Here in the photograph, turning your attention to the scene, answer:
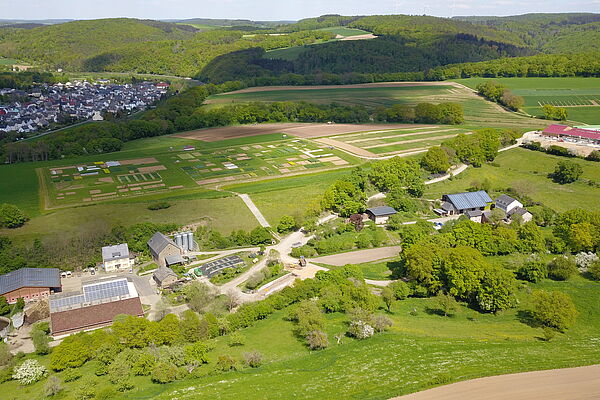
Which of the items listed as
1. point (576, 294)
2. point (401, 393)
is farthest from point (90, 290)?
point (576, 294)

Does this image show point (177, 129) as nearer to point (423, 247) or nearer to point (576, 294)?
point (423, 247)

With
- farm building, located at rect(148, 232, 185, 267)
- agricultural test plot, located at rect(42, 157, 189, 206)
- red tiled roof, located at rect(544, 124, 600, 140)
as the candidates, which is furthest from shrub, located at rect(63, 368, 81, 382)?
red tiled roof, located at rect(544, 124, 600, 140)

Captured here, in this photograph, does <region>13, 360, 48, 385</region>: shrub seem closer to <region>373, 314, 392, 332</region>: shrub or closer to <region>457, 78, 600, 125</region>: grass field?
<region>373, 314, 392, 332</region>: shrub

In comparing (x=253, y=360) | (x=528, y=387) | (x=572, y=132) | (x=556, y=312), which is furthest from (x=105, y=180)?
(x=572, y=132)

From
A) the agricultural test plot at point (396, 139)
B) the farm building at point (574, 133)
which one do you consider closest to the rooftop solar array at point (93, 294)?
the agricultural test plot at point (396, 139)

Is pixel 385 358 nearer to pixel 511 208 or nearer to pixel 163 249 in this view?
pixel 163 249

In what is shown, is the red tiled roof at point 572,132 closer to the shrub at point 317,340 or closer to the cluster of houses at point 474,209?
the cluster of houses at point 474,209
